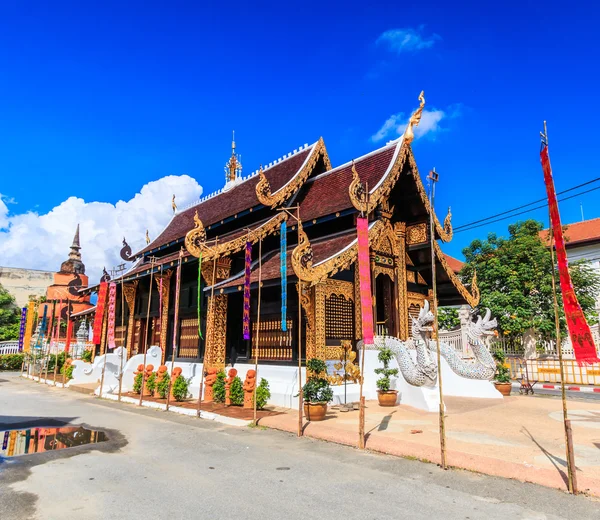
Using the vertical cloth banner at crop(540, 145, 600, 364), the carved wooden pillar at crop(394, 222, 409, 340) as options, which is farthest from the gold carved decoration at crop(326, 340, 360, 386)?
the vertical cloth banner at crop(540, 145, 600, 364)

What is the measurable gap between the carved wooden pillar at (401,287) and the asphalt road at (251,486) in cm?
741

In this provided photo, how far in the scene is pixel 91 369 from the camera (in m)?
18.1

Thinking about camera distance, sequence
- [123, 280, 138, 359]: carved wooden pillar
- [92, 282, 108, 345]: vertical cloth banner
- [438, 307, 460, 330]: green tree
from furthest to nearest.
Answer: [438, 307, 460, 330]: green tree
[123, 280, 138, 359]: carved wooden pillar
[92, 282, 108, 345]: vertical cloth banner

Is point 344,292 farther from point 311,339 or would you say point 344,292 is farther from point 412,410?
point 412,410

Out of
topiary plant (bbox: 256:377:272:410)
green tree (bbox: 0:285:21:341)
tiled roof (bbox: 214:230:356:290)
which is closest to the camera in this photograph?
topiary plant (bbox: 256:377:272:410)

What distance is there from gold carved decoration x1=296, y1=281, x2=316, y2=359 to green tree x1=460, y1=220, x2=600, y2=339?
13.9 m

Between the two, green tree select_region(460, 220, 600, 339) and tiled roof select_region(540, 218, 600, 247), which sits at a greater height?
tiled roof select_region(540, 218, 600, 247)

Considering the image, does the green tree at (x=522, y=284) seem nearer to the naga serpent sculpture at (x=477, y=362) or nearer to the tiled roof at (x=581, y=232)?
the tiled roof at (x=581, y=232)

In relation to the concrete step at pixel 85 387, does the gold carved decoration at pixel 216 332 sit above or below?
above

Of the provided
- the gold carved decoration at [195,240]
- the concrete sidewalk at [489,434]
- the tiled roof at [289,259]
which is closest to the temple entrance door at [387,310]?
the tiled roof at [289,259]

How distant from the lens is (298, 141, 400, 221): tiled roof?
13.7 meters

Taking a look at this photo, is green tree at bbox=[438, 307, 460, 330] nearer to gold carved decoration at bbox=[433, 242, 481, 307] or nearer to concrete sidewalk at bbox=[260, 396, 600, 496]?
gold carved decoration at bbox=[433, 242, 481, 307]

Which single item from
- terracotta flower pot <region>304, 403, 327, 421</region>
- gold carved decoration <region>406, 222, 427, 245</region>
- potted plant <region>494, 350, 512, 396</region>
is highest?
gold carved decoration <region>406, 222, 427, 245</region>

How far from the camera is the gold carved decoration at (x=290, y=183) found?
13953 mm
